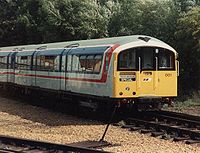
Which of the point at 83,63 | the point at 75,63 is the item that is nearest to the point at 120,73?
the point at 83,63

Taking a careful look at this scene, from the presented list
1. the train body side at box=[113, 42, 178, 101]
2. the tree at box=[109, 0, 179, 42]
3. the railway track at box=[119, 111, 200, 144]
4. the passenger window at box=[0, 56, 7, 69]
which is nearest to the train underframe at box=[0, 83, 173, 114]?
the train body side at box=[113, 42, 178, 101]

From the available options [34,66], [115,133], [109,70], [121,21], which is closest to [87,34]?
[121,21]

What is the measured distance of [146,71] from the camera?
15.4m

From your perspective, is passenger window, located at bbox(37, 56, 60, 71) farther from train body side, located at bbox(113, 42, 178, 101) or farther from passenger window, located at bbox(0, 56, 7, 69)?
passenger window, located at bbox(0, 56, 7, 69)

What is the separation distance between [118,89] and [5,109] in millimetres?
6477

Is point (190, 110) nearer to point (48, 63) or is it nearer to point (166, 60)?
→ point (166, 60)

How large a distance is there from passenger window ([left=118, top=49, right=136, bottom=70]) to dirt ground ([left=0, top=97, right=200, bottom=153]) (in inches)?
81.1

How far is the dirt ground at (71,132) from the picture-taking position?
440 inches

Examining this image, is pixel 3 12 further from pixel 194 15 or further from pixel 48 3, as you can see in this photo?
pixel 194 15

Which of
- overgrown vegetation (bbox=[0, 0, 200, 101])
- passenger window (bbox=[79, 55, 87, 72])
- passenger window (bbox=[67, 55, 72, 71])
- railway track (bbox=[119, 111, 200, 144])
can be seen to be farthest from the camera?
overgrown vegetation (bbox=[0, 0, 200, 101])

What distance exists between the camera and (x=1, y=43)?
41281 mm

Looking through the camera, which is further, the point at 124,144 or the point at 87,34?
the point at 87,34

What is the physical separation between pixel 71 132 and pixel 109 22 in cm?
2140

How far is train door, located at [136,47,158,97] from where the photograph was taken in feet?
50.2
